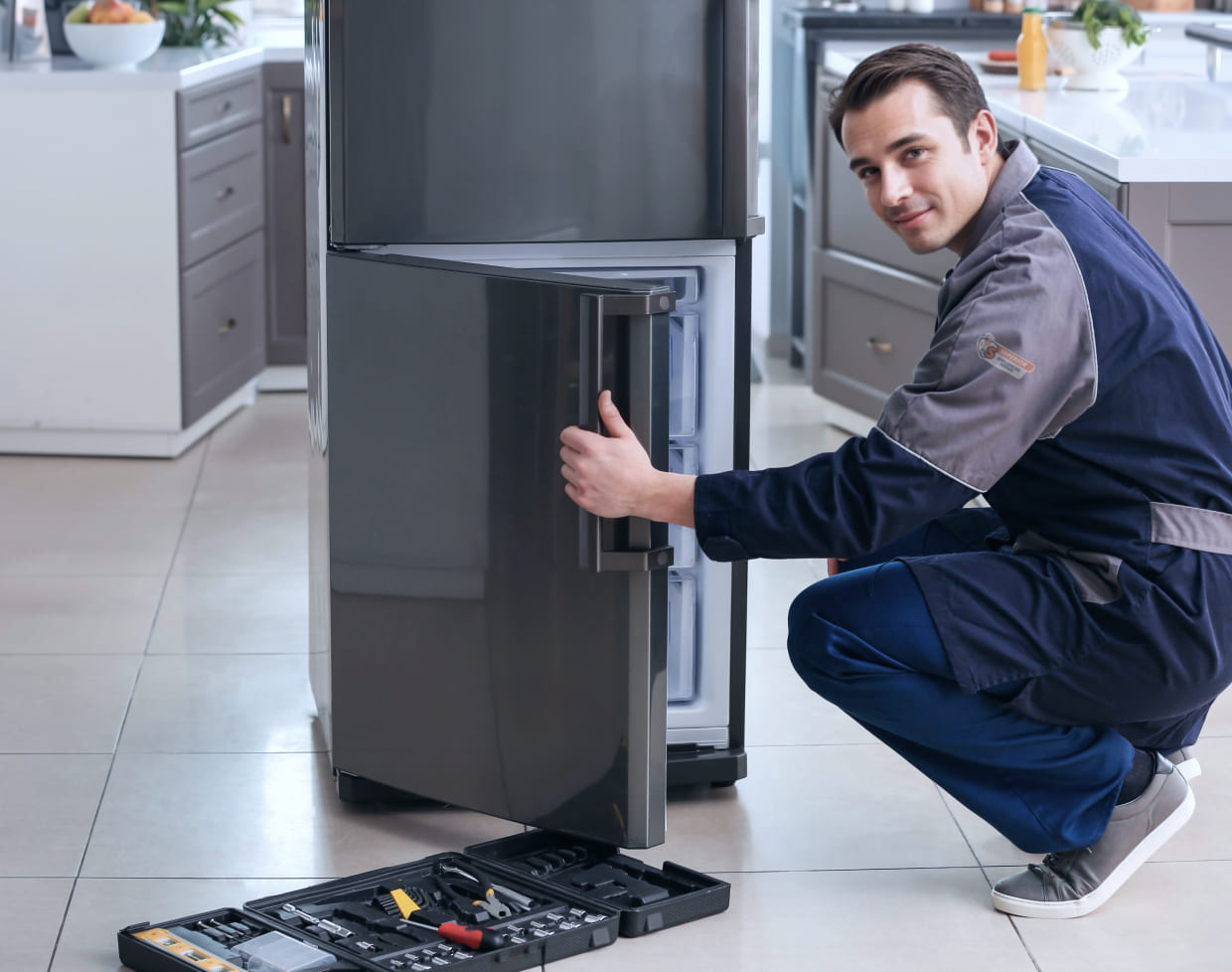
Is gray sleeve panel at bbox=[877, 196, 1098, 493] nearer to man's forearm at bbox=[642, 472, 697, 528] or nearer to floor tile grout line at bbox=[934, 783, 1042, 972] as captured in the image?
man's forearm at bbox=[642, 472, 697, 528]

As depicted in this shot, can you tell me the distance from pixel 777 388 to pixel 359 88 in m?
3.17

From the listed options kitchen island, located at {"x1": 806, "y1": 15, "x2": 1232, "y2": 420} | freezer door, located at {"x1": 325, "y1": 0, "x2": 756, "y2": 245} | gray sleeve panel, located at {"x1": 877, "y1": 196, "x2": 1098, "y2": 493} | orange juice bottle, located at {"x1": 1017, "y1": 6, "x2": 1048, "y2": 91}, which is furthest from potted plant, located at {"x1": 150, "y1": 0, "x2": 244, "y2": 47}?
gray sleeve panel, located at {"x1": 877, "y1": 196, "x2": 1098, "y2": 493}

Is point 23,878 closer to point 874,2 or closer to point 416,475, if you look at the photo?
point 416,475

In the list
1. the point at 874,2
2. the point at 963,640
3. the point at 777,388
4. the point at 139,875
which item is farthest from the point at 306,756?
the point at 874,2

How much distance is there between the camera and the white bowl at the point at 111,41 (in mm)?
4367

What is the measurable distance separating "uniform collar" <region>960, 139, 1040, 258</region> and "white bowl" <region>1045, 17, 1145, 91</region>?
82.9 inches

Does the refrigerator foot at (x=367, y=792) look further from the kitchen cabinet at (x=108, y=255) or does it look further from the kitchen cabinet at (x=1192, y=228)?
the kitchen cabinet at (x=108, y=255)

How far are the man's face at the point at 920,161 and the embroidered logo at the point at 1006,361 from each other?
0.18 metres

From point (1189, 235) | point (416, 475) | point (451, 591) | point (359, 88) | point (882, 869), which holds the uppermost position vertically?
point (359, 88)

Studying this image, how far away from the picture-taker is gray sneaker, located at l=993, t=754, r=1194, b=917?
2141mm

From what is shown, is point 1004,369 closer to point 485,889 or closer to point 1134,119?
point 485,889

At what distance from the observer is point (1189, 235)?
293 cm

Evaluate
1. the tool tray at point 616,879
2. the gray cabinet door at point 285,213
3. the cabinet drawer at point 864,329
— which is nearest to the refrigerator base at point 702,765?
the tool tray at point 616,879

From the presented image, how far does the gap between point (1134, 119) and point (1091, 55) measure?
605mm
